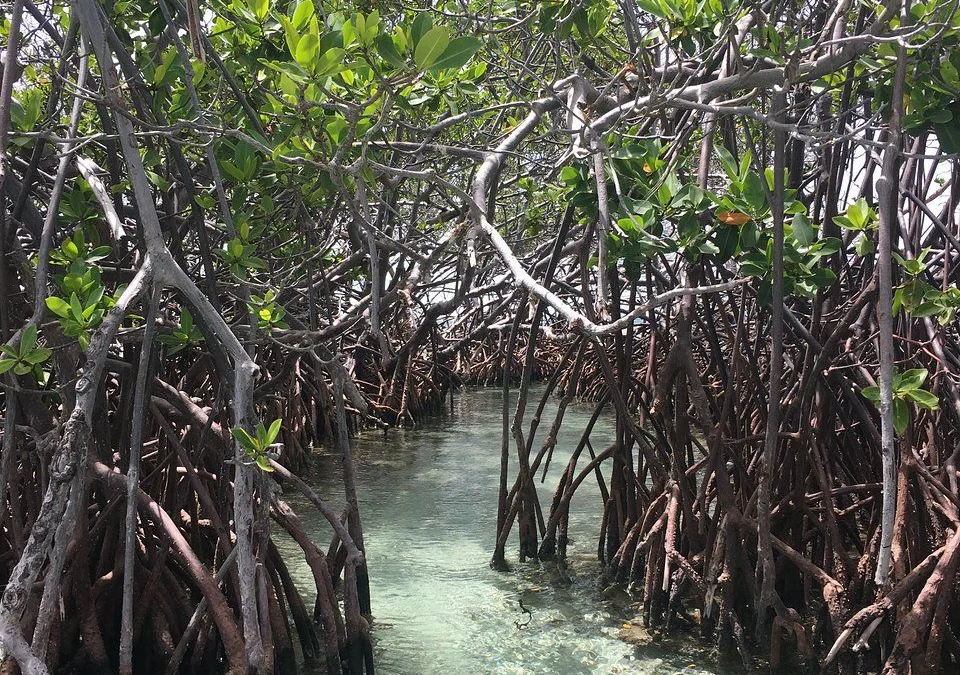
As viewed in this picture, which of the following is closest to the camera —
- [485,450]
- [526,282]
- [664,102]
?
[526,282]

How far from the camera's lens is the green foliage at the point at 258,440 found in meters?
2.17

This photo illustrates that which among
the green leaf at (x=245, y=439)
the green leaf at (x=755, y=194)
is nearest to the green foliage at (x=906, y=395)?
the green leaf at (x=755, y=194)

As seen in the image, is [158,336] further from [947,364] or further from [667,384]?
[947,364]

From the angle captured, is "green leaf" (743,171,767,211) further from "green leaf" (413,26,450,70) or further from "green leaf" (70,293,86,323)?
"green leaf" (70,293,86,323)

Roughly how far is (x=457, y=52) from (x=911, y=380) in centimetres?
164

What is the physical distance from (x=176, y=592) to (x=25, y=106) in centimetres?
177

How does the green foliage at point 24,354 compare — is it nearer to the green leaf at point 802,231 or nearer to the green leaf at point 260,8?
the green leaf at point 260,8

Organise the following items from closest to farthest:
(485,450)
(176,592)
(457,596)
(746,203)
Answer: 1. (746,203)
2. (176,592)
3. (457,596)
4. (485,450)

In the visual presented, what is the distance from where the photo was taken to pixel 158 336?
9.52 ft

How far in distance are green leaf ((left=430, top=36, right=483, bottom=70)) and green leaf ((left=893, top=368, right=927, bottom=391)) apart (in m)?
1.56

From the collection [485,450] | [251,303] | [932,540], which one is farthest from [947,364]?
[485,450]

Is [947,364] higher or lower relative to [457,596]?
higher

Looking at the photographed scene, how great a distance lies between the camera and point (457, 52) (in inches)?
79.4

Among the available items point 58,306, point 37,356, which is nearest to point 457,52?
point 58,306
